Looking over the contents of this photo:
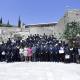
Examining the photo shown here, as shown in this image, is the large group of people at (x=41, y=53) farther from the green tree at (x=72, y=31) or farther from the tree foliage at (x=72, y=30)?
the tree foliage at (x=72, y=30)

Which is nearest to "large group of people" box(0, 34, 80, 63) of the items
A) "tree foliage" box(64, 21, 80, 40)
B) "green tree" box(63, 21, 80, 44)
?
"green tree" box(63, 21, 80, 44)

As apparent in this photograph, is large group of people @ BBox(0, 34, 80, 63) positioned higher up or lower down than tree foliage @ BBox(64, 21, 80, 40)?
lower down

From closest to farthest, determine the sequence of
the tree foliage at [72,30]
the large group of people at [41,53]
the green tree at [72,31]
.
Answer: the large group of people at [41,53], the green tree at [72,31], the tree foliage at [72,30]

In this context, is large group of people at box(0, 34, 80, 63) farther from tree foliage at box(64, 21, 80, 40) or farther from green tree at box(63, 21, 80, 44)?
tree foliage at box(64, 21, 80, 40)

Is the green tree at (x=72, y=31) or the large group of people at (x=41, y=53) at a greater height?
the green tree at (x=72, y=31)

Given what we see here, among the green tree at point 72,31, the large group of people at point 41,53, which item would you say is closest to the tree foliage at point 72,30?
the green tree at point 72,31

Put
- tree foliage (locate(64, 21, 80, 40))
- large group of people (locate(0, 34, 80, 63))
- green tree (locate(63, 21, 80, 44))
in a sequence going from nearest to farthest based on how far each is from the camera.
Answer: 1. large group of people (locate(0, 34, 80, 63))
2. green tree (locate(63, 21, 80, 44))
3. tree foliage (locate(64, 21, 80, 40))

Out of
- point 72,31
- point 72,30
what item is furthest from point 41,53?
point 72,30

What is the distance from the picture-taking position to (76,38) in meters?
35.4

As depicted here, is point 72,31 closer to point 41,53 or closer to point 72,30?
point 72,30
